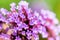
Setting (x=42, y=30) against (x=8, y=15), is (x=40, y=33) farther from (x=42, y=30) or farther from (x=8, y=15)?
(x=8, y=15)

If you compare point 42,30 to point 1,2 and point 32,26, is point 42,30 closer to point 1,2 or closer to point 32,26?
point 32,26

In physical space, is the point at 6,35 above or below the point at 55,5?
below

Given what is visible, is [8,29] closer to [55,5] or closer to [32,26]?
[32,26]

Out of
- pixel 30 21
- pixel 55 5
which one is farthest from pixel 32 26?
pixel 55 5

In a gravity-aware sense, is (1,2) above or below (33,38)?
above

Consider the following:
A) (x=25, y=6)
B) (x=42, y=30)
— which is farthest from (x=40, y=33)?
(x=25, y=6)

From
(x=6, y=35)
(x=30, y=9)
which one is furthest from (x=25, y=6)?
(x=6, y=35)

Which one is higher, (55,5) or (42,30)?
(55,5)
